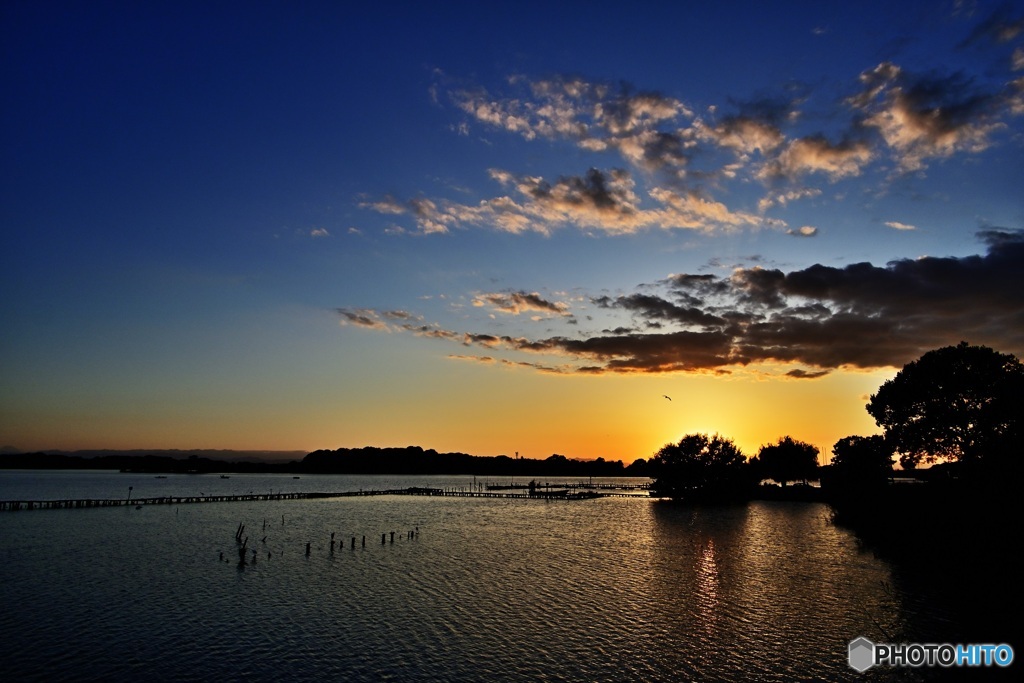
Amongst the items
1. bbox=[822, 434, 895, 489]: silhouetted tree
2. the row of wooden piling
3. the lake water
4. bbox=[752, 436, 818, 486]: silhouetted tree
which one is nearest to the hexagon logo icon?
the lake water

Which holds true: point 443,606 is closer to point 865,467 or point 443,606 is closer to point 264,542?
point 264,542

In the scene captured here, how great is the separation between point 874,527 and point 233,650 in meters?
89.9

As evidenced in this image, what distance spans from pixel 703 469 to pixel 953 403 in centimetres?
7420

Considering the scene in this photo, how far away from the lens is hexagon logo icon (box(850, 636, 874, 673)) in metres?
30.0

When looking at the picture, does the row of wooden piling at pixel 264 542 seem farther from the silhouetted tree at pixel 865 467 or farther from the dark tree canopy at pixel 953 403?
the silhouetted tree at pixel 865 467

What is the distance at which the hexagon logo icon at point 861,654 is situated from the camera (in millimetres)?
29997

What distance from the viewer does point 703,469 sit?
5733 inches

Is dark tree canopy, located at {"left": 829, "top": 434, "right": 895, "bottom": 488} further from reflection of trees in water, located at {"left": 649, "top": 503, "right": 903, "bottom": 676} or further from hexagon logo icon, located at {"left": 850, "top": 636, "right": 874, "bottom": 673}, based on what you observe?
hexagon logo icon, located at {"left": 850, "top": 636, "right": 874, "bottom": 673}

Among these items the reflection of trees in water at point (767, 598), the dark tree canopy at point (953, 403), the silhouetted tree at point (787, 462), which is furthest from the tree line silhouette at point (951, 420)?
the silhouetted tree at point (787, 462)

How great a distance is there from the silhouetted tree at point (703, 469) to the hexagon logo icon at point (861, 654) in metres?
116

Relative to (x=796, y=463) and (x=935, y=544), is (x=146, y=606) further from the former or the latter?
(x=796, y=463)

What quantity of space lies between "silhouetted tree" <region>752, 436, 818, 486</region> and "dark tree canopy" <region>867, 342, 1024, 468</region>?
93365 mm

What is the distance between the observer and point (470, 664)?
99.4 feet

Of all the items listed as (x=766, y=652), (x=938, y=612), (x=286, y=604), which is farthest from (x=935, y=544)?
(x=286, y=604)
